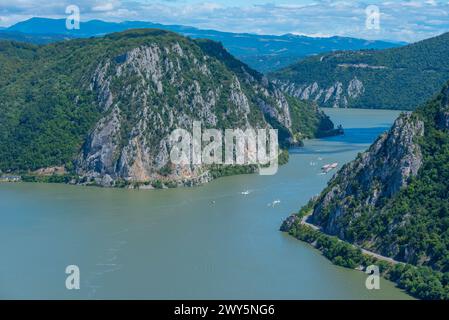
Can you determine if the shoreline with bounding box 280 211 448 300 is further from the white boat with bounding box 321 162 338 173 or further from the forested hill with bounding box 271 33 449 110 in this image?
the forested hill with bounding box 271 33 449 110

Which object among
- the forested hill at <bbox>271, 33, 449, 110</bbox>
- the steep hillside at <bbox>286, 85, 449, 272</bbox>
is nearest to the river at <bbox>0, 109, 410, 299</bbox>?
the steep hillside at <bbox>286, 85, 449, 272</bbox>

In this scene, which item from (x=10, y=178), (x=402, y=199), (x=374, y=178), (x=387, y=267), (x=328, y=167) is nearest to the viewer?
(x=387, y=267)

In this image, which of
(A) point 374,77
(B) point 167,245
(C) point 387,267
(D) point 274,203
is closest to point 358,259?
(C) point 387,267

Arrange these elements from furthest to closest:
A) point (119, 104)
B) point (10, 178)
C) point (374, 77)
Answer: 1. point (374, 77)
2. point (119, 104)
3. point (10, 178)

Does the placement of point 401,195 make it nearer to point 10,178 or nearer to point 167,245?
point 167,245
